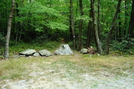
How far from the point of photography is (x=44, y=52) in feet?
29.0

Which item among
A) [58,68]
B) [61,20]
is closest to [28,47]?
[61,20]

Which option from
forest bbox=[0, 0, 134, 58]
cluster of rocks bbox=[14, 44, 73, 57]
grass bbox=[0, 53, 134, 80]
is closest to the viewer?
grass bbox=[0, 53, 134, 80]

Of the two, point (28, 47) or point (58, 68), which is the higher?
point (58, 68)

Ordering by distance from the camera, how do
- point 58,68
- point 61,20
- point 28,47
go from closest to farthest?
point 58,68
point 28,47
point 61,20

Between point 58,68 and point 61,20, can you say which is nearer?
point 58,68

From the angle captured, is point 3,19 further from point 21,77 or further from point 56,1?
point 21,77

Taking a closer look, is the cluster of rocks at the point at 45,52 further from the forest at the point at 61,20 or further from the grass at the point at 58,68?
the grass at the point at 58,68

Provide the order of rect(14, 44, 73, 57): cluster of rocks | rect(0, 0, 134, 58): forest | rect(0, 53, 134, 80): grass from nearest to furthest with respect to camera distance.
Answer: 1. rect(0, 53, 134, 80): grass
2. rect(14, 44, 73, 57): cluster of rocks
3. rect(0, 0, 134, 58): forest

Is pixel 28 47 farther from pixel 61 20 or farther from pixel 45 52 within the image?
pixel 61 20

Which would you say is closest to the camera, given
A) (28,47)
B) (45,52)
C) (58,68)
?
(58,68)

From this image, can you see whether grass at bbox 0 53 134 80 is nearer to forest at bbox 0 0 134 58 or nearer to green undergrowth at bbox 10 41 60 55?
forest at bbox 0 0 134 58

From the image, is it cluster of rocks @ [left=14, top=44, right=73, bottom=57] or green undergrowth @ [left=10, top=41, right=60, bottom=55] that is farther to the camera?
green undergrowth @ [left=10, top=41, right=60, bottom=55]

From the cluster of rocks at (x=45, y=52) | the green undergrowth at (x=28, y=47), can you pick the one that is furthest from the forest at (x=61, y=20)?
the cluster of rocks at (x=45, y=52)

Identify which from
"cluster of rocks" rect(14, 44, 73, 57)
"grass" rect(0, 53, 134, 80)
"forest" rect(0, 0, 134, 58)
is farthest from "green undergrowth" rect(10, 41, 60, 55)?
"grass" rect(0, 53, 134, 80)
